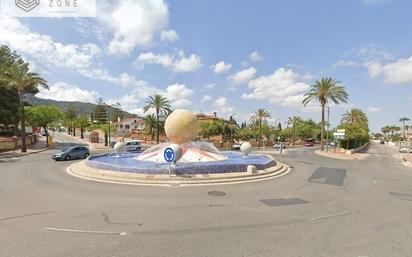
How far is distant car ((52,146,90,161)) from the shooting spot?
32750mm

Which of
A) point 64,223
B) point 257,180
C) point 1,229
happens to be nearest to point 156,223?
point 64,223

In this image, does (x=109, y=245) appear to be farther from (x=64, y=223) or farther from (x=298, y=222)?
(x=298, y=222)

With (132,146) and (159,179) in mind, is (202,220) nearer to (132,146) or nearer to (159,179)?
(159,179)

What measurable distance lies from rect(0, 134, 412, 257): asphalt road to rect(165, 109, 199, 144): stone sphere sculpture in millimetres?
10939

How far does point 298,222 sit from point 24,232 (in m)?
8.74

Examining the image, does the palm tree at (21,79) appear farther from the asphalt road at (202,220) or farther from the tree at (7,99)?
the asphalt road at (202,220)

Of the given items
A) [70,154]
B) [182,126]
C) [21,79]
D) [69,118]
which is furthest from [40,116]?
[69,118]

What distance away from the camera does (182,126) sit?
27.7 m

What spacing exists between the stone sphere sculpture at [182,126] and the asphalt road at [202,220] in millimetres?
10939

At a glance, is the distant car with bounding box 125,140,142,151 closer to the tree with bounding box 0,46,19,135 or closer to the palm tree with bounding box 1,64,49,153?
the palm tree with bounding box 1,64,49,153

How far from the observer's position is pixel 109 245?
8250 millimetres

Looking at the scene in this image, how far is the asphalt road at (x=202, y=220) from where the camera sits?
26.8 ft

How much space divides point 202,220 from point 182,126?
17387mm

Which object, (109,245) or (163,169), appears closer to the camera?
(109,245)
